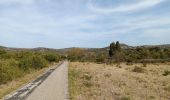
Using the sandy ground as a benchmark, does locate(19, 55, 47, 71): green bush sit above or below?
above

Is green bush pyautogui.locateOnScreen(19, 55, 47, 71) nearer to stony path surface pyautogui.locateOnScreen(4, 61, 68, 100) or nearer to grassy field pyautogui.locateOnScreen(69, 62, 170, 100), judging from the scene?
grassy field pyautogui.locateOnScreen(69, 62, 170, 100)

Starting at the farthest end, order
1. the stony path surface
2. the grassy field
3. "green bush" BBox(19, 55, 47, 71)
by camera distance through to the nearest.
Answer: "green bush" BBox(19, 55, 47, 71) → the grassy field → the stony path surface

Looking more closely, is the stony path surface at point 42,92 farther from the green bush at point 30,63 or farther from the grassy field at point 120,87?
the green bush at point 30,63

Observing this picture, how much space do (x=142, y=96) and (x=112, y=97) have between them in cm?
177

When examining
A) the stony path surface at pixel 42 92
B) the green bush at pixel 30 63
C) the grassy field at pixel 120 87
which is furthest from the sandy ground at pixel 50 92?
the green bush at pixel 30 63

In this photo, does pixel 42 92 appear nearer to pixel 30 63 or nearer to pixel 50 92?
pixel 50 92

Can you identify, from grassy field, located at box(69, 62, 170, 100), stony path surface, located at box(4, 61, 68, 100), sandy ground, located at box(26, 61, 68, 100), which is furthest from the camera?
grassy field, located at box(69, 62, 170, 100)

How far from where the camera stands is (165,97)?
18.1 meters

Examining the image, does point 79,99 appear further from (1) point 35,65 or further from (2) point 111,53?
(2) point 111,53

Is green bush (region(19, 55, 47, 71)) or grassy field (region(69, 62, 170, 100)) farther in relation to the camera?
green bush (region(19, 55, 47, 71))

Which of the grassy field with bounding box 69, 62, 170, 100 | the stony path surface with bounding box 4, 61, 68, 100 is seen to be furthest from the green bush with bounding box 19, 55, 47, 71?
the stony path surface with bounding box 4, 61, 68, 100

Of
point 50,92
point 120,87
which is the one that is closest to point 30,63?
point 120,87

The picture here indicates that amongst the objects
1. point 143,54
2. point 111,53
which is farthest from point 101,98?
point 111,53

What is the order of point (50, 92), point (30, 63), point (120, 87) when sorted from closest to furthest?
point (50, 92) → point (120, 87) → point (30, 63)
